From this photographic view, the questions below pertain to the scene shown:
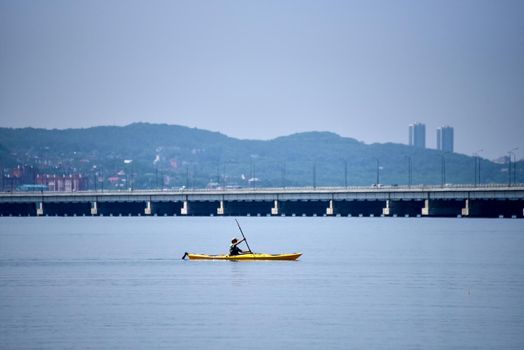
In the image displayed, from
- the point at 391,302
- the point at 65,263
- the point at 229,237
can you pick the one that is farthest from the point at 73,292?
the point at 229,237

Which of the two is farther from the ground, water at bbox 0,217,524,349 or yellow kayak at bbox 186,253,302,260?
yellow kayak at bbox 186,253,302,260

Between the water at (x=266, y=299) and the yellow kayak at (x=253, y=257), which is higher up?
the yellow kayak at (x=253, y=257)

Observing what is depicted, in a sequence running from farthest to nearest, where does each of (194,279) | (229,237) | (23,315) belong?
(229,237) < (194,279) < (23,315)

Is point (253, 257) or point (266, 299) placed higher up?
point (253, 257)

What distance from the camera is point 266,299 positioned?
67438 mm

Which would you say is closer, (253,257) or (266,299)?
(266,299)

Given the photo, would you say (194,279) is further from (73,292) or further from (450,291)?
(450,291)

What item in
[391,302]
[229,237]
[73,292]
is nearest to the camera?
[391,302]

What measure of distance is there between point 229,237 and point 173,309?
90.3 metres

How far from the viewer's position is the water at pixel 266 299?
174 feet

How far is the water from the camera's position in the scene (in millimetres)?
52969

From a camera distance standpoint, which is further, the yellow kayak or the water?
the yellow kayak

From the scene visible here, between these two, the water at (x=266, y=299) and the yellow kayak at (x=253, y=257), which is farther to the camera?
the yellow kayak at (x=253, y=257)

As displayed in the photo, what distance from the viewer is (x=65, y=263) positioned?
98.2m
